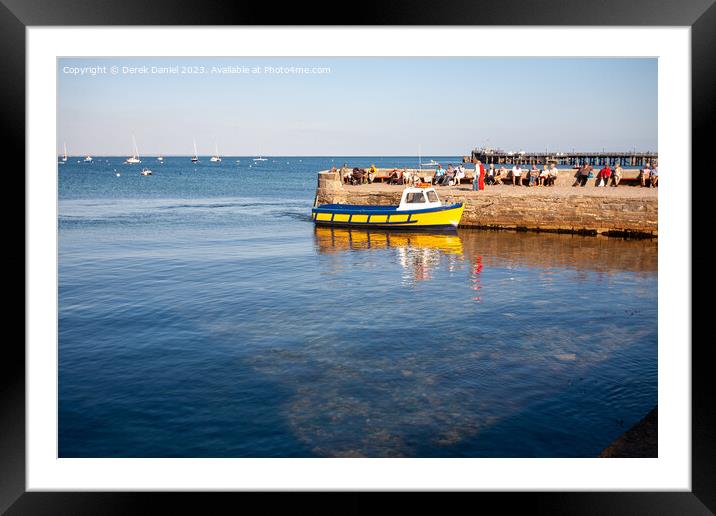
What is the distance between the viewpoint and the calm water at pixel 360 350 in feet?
25.3

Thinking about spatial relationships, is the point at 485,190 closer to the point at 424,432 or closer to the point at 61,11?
the point at 424,432

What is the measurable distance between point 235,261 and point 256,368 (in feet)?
38.9

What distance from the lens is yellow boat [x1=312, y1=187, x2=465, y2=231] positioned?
2564cm

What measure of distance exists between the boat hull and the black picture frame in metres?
20.5

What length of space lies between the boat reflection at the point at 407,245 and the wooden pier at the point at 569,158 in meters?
33.1

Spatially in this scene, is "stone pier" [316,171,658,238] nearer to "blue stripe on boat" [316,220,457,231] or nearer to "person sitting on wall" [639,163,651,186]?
"person sitting on wall" [639,163,651,186]

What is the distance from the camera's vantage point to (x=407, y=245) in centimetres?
2395

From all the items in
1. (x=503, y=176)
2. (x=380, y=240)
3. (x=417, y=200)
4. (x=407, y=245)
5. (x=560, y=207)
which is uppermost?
(x=503, y=176)

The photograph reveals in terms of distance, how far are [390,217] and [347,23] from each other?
2167cm

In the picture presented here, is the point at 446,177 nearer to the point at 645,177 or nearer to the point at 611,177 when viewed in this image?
the point at 611,177

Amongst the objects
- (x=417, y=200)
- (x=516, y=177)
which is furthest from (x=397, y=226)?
(x=516, y=177)

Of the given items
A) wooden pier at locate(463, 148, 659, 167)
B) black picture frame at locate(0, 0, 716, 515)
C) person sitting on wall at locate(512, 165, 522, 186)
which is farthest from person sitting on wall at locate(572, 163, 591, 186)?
wooden pier at locate(463, 148, 659, 167)

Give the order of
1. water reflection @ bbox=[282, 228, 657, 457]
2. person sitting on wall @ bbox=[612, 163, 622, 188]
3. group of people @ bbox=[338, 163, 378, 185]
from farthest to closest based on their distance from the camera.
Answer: group of people @ bbox=[338, 163, 378, 185] < person sitting on wall @ bbox=[612, 163, 622, 188] < water reflection @ bbox=[282, 228, 657, 457]
